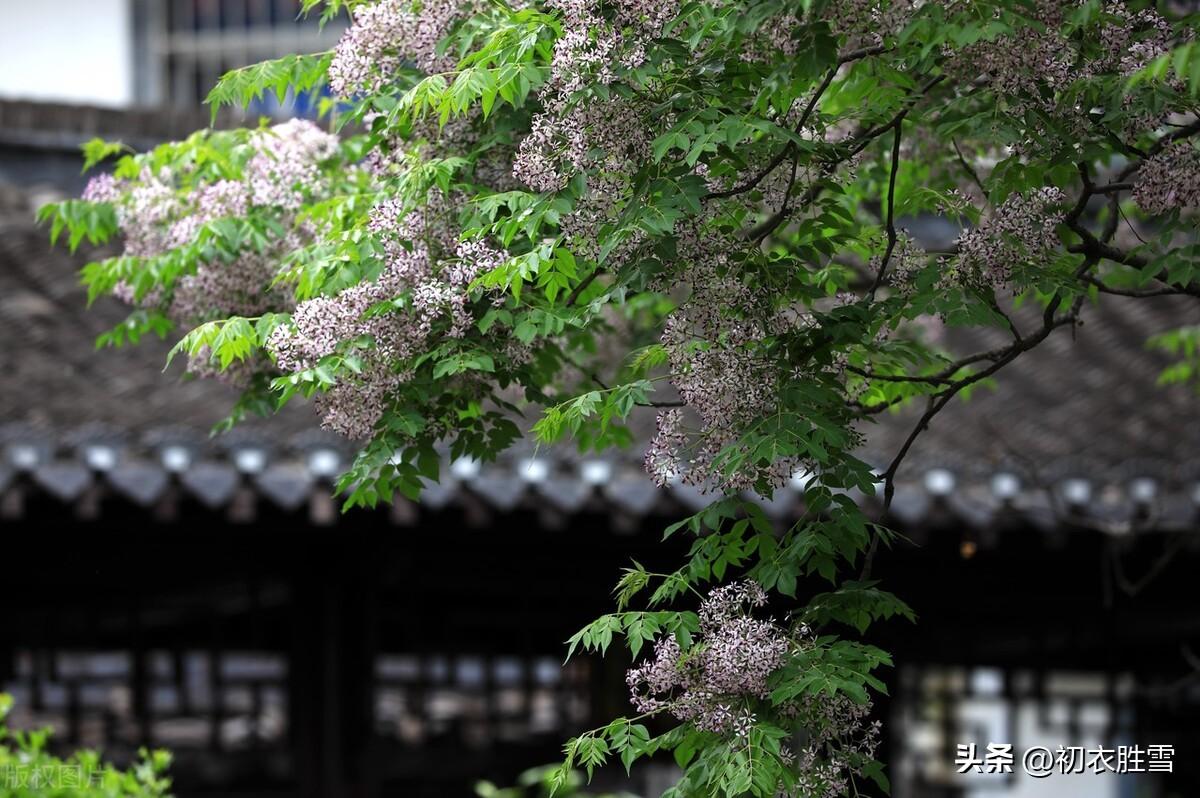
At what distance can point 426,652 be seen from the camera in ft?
34.2

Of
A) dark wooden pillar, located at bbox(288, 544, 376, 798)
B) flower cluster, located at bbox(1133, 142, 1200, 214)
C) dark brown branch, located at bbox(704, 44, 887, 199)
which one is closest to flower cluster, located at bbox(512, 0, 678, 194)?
dark brown branch, located at bbox(704, 44, 887, 199)

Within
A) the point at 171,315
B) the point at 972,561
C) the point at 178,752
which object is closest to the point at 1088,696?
the point at 972,561

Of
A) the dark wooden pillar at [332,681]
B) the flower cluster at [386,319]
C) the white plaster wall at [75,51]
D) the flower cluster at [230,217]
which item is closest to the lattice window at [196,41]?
the white plaster wall at [75,51]

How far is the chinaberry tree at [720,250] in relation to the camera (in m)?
4.78

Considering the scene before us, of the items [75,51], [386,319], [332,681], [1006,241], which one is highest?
[75,51]

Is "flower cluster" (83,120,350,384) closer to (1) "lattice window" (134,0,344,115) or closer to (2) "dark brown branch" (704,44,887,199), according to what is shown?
(2) "dark brown branch" (704,44,887,199)

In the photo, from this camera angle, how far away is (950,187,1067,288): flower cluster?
16.1 feet

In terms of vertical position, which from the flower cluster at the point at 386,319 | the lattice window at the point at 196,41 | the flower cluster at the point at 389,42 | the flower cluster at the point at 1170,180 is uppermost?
the lattice window at the point at 196,41

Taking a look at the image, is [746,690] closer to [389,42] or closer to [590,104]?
[590,104]

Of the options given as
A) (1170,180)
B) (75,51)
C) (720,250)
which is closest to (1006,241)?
(1170,180)

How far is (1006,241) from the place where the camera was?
4.91 meters

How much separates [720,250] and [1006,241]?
0.84 meters

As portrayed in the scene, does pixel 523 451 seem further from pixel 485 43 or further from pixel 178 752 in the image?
pixel 485 43

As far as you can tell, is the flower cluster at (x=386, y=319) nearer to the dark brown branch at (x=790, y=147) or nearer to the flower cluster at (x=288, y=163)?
the dark brown branch at (x=790, y=147)
